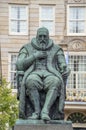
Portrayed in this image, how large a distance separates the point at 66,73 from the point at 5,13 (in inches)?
1040

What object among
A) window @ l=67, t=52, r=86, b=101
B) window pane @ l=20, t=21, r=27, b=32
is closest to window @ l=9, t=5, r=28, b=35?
window pane @ l=20, t=21, r=27, b=32

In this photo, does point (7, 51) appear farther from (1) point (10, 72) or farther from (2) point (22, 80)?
(2) point (22, 80)

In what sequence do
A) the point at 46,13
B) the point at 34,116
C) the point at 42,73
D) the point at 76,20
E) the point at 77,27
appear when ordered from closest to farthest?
1. the point at 34,116
2. the point at 42,73
3. the point at 77,27
4. the point at 76,20
5. the point at 46,13

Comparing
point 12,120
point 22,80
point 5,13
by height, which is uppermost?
point 5,13

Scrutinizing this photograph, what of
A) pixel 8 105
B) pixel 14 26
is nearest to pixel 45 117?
pixel 8 105

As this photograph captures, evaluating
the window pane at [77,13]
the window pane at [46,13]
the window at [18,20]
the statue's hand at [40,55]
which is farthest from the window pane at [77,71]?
the statue's hand at [40,55]

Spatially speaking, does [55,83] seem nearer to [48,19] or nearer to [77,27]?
[77,27]

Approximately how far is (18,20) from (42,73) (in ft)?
86.5

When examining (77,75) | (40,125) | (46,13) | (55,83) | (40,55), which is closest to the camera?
(40,125)

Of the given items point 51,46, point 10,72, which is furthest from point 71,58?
point 51,46

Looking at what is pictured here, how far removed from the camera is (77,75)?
3869 cm

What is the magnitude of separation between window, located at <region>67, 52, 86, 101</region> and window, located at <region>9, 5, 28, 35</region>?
3485 millimetres

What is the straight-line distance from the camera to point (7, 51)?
38875mm

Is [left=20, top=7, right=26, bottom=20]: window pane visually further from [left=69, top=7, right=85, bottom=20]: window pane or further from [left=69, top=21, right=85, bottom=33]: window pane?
[left=69, top=21, right=85, bottom=33]: window pane
